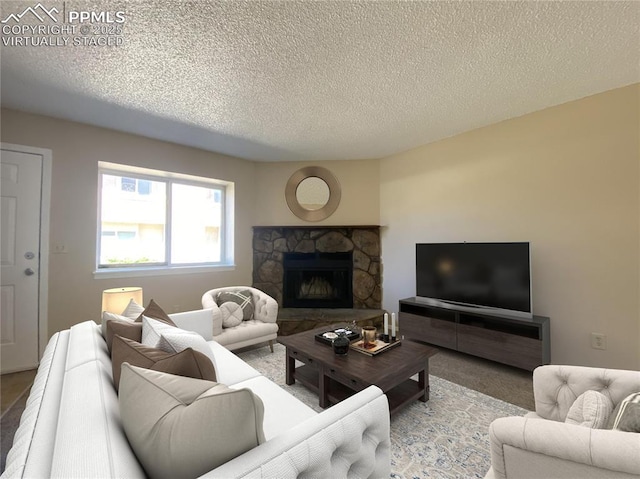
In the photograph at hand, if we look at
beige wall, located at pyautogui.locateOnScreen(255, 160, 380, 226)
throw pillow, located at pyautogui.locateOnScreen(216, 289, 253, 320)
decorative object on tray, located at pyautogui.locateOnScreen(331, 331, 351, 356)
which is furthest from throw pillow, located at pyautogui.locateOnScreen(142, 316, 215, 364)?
beige wall, located at pyautogui.locateOnScreen(255, 160, 380, 226)

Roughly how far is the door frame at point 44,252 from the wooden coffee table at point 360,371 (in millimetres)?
2433

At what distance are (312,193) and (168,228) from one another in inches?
81.0

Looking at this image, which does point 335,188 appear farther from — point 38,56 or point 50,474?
point 50,474

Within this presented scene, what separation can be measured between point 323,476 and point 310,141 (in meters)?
3.19

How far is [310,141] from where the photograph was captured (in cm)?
331

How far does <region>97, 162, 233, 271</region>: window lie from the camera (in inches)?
125

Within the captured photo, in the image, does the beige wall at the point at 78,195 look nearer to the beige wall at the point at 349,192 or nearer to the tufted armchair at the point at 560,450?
the beige wall at the point at 349,192

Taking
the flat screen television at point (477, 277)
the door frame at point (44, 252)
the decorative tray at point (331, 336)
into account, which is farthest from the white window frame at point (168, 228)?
the flat screen television at point (477, 277)

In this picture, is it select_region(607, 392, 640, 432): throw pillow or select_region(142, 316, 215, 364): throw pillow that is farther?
select_region(142, 316, 215, 364): throw pillow

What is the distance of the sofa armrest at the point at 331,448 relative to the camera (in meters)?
0.61

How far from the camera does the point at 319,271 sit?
4.14 m

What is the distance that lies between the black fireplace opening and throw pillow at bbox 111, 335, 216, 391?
9.85ft

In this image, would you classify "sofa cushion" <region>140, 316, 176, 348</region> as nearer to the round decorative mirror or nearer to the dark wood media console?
the dark wood media console

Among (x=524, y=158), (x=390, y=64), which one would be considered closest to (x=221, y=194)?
(x=390, y=64)
